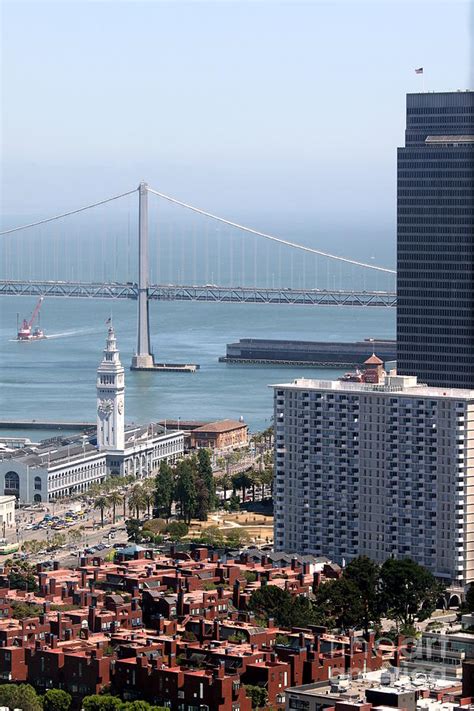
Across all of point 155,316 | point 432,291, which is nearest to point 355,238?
point 155,316

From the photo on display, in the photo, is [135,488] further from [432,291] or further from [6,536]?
[432,291]

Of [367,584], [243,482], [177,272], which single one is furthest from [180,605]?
[177,272]

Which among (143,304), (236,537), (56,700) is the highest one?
(143,304)

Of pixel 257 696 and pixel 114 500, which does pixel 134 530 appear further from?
pixel 257 696

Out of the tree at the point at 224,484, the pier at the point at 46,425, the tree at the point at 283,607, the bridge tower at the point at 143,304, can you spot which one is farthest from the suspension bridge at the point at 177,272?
the tree at the point at 283,607

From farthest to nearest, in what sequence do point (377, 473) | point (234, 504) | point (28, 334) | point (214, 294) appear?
point (214, 294), point (28, 334), point (234, 504), point (377, 473)

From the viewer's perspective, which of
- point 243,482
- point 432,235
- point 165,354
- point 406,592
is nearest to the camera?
point 406,592

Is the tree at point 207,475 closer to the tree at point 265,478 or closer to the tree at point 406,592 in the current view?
the tree at point 265,478

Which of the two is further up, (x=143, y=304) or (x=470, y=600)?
(x=143, y=304)
